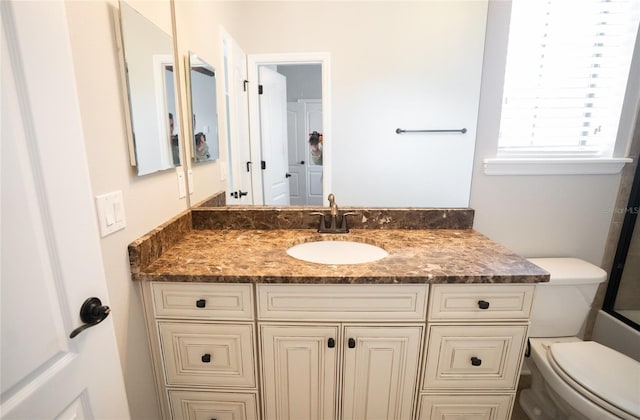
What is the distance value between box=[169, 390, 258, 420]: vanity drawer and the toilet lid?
125 cm

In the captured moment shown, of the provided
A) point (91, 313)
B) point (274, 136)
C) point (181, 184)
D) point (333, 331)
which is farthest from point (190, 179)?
point (333, 331)

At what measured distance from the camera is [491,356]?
1095mm

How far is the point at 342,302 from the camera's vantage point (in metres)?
1.05

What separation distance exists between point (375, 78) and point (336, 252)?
0.82 m

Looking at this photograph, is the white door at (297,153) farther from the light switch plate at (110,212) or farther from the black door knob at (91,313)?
the black door knob at (91,313)

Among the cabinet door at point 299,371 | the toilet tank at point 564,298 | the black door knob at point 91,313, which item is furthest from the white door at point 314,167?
the toilet tank at point 564,298

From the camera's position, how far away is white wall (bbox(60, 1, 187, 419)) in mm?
795

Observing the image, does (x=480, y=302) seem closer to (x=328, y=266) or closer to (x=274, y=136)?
(x=328, y=266)

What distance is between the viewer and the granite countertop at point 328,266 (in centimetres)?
100

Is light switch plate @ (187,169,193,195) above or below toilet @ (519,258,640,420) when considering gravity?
above

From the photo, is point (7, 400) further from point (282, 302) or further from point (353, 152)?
point (353, 152)

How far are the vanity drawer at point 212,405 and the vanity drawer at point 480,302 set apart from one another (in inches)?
30.3

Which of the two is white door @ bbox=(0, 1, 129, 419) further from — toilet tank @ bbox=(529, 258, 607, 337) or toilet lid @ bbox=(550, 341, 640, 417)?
toilet tank @ bbox=(529, 258, 607, 337)

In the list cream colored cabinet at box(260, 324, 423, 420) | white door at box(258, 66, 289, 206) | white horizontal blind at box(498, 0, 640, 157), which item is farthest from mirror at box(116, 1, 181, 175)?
white horizontal blind at box(498, 0, 640, 157)
